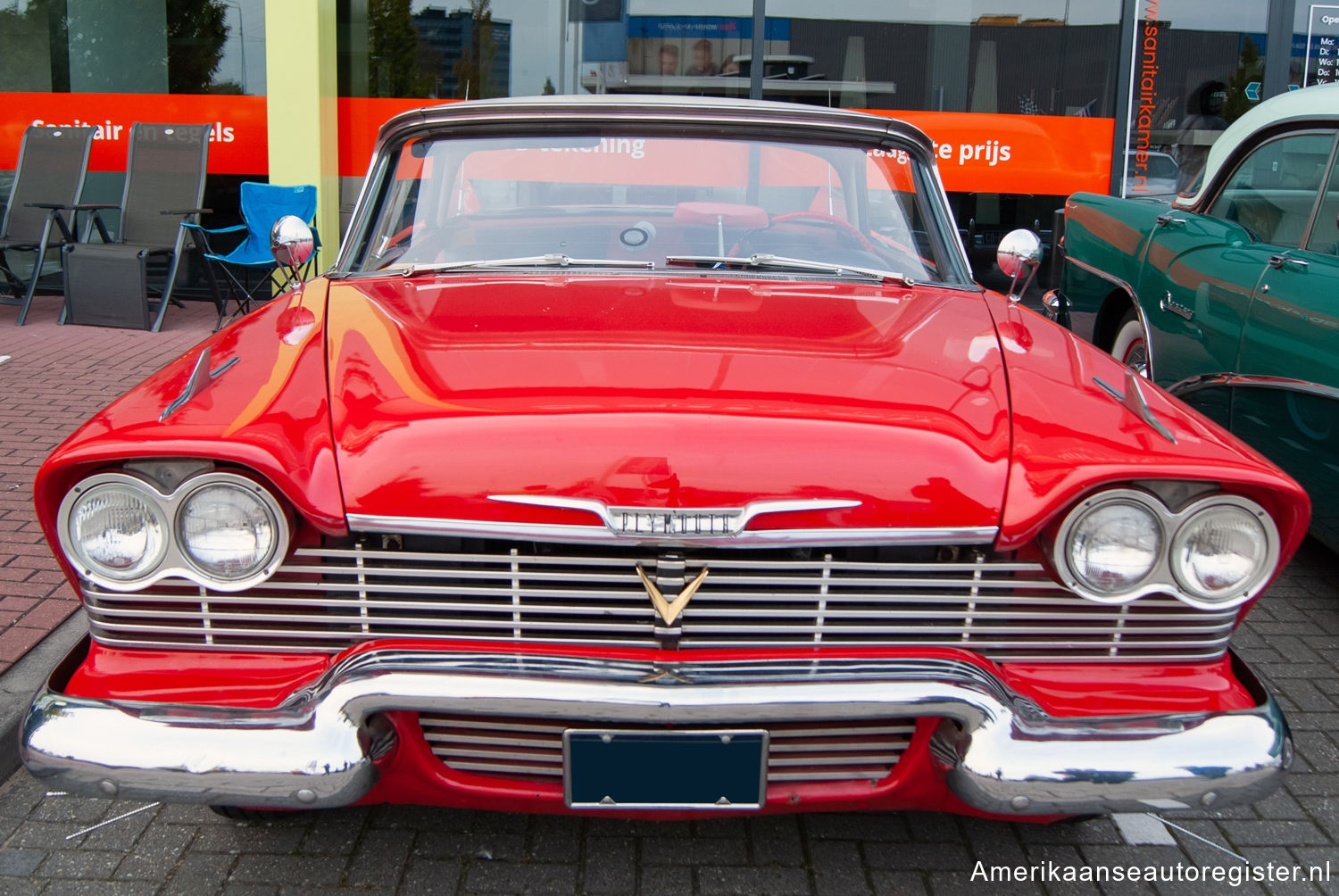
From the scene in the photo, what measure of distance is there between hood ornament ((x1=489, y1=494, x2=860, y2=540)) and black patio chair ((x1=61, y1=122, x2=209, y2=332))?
6.48 metres

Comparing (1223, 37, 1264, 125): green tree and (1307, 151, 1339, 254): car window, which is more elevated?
(1223, 37, 1264, 125): green tree

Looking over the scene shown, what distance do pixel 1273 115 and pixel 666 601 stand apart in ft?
12.0

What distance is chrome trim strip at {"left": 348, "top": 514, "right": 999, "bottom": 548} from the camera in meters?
1.76

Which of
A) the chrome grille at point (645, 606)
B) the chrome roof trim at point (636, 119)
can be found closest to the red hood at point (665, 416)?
the chrome grille at point (645, 606)

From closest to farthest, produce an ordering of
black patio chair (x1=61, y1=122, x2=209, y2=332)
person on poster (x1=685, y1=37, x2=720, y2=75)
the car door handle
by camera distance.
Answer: the car door handle → black patio chair (x1=61, y1=122, x2=209, y2=332) → person on poster (x1=685, y1=37, x2=720, y2=75)

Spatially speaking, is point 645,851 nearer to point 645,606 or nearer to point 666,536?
point 645,606

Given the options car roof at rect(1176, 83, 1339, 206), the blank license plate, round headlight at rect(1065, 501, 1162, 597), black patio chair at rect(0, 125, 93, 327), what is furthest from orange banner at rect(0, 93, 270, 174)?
round headlight at rect(1065, 501, 1162, 597)

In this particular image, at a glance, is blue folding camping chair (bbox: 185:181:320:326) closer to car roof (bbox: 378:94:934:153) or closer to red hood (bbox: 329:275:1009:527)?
car roof (bbox: 378:94:934:153)

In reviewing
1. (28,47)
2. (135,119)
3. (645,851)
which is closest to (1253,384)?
(645,851)

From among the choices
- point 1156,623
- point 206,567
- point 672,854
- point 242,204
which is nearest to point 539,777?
point 672,854

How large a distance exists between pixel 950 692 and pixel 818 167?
176 cm

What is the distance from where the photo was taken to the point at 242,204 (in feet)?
24.9

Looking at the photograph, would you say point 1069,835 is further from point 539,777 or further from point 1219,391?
point 1219,391

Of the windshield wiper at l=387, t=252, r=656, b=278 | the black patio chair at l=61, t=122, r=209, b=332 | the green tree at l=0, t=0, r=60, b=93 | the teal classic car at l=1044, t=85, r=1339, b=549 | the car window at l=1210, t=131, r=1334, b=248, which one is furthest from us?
the green tree at l=0, t=0, r=60, b=93
